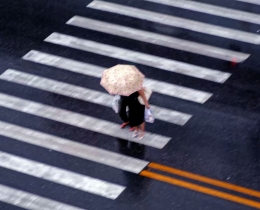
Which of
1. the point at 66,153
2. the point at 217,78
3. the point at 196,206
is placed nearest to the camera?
the point at 196,206

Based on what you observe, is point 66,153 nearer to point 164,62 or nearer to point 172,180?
point 172,180

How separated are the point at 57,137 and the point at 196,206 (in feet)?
10.6

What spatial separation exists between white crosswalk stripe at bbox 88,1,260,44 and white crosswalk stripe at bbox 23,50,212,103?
227 cm

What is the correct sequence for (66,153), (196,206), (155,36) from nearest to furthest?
(196,206)
(66,153)
(155,36)

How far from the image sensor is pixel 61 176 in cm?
1789

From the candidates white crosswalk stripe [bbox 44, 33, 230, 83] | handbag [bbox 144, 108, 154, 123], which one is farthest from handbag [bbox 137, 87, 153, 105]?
white crosswalk stripe [bbox 44, 33, 230, 83]

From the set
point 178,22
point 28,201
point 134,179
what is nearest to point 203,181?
point 134,179

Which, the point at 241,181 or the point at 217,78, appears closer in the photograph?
the point at 241,181

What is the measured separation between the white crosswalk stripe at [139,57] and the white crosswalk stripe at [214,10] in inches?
88.8

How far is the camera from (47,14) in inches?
907

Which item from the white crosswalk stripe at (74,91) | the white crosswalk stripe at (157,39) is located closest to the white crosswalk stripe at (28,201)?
the white crosswalk stripe at (74,91)

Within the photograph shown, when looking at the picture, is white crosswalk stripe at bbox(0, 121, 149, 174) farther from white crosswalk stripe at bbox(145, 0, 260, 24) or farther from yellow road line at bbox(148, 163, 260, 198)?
white crosswalk stripe at bbox(145, 0, 260, 24)

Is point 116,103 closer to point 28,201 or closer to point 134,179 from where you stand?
point 134,179

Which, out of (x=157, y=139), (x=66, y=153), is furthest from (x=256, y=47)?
(x=66, y=153)
